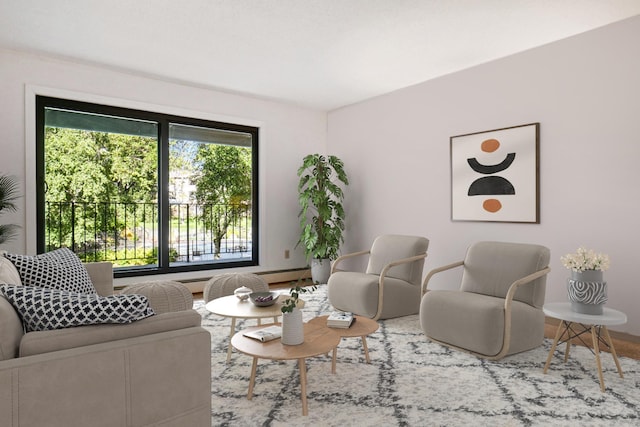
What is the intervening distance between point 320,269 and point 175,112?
283 cm

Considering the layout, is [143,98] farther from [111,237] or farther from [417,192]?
[417,192]

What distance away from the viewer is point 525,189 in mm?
4020

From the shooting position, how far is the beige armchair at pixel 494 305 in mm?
2711

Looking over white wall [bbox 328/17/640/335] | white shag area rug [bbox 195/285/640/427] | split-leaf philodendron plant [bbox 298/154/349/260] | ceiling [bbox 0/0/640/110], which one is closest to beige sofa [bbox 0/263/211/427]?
white shag area rug [bbox 195/285/640/427]

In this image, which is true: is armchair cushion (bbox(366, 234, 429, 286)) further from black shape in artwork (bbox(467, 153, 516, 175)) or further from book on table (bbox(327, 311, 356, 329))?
book on table (bbox(327, 311, 356, 329))

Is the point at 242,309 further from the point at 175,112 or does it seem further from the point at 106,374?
the point at 175,112

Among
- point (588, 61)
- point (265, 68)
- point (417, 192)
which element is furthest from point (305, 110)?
point (588, 61)

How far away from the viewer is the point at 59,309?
1.47m

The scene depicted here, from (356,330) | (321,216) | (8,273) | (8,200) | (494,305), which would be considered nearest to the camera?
(8,273)

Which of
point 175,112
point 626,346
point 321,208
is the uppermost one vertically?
point 175,112

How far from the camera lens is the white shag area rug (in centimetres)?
201

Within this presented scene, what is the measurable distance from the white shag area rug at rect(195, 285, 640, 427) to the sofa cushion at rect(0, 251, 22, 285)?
1.14m

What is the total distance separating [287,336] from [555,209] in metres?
2.99

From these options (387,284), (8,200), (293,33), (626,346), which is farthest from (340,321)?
(8,200)
